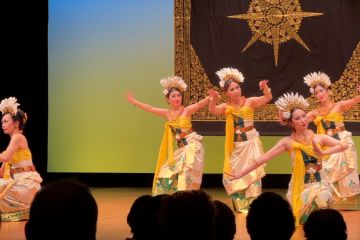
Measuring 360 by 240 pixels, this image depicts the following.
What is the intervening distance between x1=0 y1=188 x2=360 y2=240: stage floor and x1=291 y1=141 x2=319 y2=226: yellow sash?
0.19 m

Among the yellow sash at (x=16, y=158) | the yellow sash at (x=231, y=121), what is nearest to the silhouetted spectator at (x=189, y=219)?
the yellow sash at (x=16, y=158)

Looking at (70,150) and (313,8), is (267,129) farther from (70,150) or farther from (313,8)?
(70,150)

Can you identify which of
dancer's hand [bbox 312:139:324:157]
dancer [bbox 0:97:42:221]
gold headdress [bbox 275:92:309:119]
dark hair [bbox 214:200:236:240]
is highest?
gold headdress [bbox 275:92:309:119]

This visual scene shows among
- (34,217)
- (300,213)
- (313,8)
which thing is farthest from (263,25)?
(34,217)

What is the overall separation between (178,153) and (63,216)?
5.14m

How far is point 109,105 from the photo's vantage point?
8789mm

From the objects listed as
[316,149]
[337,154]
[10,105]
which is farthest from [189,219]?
[337,154]

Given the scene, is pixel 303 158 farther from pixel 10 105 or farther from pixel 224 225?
pixel 224 225

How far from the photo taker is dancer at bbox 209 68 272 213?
21.7 ft

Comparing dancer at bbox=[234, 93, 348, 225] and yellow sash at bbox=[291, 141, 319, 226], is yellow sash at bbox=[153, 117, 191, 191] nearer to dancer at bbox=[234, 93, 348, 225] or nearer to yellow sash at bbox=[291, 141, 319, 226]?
dancer at bbox=[234, 93, 348, 225]

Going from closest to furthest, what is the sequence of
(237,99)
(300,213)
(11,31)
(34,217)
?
(34,217), (300,213), (237,99), (11,31)

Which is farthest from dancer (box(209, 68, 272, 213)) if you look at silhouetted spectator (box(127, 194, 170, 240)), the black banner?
silhouetted spectator (box(127, 194, 170, 240))

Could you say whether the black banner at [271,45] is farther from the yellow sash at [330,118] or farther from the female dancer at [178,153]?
the female dancer at [178,153]

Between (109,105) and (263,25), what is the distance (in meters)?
2.25
